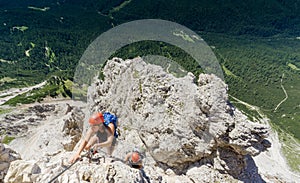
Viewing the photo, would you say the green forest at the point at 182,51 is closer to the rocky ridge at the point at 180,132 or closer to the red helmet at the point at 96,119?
the rocky ridge at the point at 180,132

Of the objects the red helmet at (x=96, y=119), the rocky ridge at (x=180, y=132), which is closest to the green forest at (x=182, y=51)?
the rocky ridge at (x=180, y=132)

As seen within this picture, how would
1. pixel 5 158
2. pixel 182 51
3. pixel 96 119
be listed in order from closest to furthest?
pixel 96 119
pixel 5 158
pixel 182 51

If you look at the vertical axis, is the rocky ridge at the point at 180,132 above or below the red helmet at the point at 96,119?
below

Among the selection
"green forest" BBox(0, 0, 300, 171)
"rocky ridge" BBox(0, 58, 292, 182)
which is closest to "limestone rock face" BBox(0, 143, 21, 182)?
"rocky ridge" BBox(0, 58, 292, 182)

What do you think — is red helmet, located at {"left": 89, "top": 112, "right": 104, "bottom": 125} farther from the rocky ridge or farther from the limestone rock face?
the limestone rock face

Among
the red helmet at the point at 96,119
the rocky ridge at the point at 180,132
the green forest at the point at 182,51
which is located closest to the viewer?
the red helmet at the point at 96,119

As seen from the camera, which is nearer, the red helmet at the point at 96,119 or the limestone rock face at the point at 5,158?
the red helmet at the point at 96,119

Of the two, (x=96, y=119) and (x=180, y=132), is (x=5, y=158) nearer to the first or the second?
(x=96, y=119)

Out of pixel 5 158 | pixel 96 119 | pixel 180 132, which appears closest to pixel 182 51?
pixel 180 132

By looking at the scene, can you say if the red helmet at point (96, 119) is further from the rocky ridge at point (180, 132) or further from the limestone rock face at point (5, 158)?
the limestone rock face at point (5, 158)

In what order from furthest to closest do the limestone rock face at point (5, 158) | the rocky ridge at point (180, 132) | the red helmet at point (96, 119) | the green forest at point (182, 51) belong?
the green forest at point (182, 51), the rocky ridge at point (180, 132), the limestone rock face at point (5, 158), the red helmet at point (96, 119)

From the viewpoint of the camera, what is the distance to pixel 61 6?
15575 cm

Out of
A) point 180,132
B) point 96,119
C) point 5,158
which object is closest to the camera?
point 96,119

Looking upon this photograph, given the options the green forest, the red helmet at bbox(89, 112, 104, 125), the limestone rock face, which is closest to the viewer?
the red helmet at bbox(89, 112, 104, 125)
